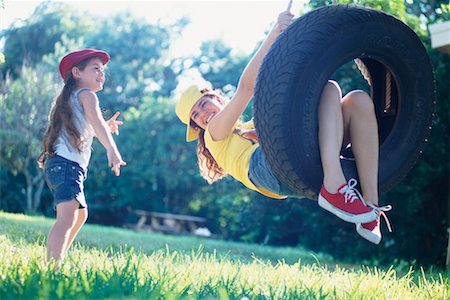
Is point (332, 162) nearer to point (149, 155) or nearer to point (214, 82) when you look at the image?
point (149, 155)

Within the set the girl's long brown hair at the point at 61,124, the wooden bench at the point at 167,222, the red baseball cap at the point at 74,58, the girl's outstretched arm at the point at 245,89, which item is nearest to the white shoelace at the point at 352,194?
the girl's outstretched arm at the point at 245,89

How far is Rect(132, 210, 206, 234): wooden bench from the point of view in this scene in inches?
634

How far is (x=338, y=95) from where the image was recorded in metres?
2.99

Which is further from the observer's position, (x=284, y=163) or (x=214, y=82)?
(x=214, y=82)

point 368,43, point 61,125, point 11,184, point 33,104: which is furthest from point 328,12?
point 11,184

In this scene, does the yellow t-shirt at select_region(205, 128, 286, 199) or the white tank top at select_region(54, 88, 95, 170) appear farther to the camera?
the white tank top at select_region(54, 88, 95, 170)

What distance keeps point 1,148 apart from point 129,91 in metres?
6.72

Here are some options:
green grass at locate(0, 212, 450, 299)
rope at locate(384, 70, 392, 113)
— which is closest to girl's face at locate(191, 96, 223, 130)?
green grass at locate(0, 212, 450, 299)

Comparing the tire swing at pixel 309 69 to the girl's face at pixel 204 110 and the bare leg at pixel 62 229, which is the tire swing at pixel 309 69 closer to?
the girl's face at pixel 204 110

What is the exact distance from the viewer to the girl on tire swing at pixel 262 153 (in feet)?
9.59

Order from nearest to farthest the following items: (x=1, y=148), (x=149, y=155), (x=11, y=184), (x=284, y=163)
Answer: (x=284, y=163), (x=1, y=148), (x=11, y=184), (x=149, y=155)

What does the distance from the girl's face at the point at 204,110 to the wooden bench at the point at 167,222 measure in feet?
39.8

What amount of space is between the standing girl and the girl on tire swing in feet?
1.71

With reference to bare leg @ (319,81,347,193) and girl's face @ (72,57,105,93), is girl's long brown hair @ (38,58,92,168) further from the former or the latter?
bare leg @ (319,81,347,193)
